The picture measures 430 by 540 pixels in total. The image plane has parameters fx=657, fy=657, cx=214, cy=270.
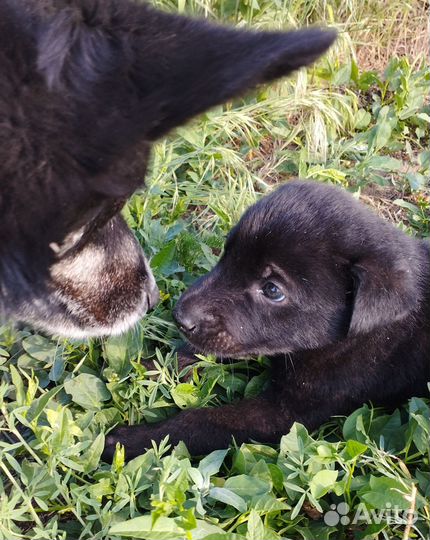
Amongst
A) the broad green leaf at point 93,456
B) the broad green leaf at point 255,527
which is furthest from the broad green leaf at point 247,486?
the broad green leaf at point 93,456

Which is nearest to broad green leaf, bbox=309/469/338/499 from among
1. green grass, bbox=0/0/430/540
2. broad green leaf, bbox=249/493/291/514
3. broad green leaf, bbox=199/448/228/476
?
green grass, bbox=0/0/430/540

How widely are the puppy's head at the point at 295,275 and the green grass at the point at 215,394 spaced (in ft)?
0.85

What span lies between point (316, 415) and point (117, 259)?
1015 mm

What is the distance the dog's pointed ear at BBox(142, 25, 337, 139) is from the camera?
1.36 metres

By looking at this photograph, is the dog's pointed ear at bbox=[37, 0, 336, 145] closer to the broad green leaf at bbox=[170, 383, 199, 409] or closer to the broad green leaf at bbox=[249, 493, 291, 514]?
the broad green leaf at bbox=[249, 493, 291, 514]

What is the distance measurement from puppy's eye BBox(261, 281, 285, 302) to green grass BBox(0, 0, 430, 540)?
434mm

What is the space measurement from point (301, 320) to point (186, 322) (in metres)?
0.47

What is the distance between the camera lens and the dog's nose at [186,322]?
105 inches

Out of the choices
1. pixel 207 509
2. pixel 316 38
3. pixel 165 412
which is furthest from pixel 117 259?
pixel 316 38

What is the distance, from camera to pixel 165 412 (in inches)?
105

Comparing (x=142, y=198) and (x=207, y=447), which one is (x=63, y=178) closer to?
(x=207, y=447)

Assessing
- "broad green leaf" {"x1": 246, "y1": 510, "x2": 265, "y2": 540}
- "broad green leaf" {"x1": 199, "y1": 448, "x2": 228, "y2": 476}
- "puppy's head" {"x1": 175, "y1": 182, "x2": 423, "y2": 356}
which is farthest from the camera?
"puppy's head" {"x1": 175, "y1": 182, "x2": 423, "y2": 356}

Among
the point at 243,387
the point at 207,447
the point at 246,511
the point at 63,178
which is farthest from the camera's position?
the point at 243,387

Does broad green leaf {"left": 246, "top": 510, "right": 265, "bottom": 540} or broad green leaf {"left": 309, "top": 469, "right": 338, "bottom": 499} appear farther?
broad green leaf {"left": 309, "top": 469, "right": 338, "bottom": 499}
